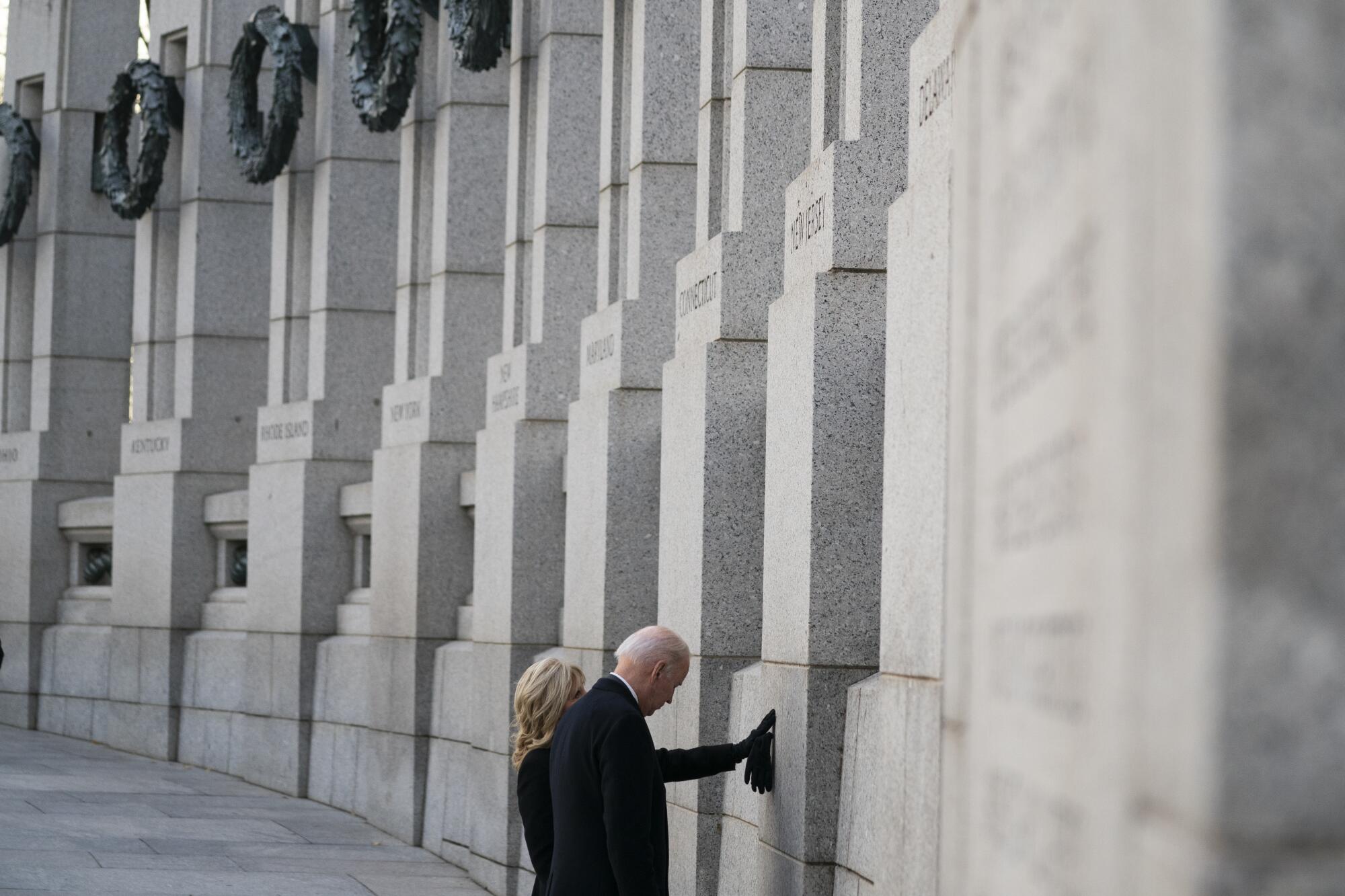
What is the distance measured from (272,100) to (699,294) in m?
10.6

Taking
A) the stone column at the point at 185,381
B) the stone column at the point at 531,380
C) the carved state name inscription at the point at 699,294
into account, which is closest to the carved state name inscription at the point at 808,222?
the carved state name inscription at the point at 699,294

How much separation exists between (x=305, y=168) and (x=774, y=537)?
13.0 m

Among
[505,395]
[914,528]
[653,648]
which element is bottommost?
[653,648]

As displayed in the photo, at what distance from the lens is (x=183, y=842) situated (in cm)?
1379

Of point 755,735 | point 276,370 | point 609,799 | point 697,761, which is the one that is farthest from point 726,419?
point 276,370

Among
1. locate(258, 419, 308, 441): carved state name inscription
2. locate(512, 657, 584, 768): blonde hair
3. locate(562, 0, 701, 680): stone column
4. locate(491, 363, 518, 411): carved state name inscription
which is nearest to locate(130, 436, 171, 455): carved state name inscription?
locate(258, 419, 308, 441): carved state name inscription

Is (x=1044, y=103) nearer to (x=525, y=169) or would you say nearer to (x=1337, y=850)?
(x=1337, y=850)

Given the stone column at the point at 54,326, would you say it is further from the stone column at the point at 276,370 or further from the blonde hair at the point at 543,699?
the blonde hair at the point at 543,699

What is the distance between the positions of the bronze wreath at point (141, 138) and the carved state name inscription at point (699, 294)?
42.2ft

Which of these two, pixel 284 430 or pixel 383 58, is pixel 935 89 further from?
pixel 284 430

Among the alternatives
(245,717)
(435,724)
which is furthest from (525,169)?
(245,717)

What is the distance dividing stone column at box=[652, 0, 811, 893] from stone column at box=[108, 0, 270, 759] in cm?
1170

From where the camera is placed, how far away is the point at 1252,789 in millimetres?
1487

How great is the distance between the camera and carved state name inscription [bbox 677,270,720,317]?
30.3 feet
